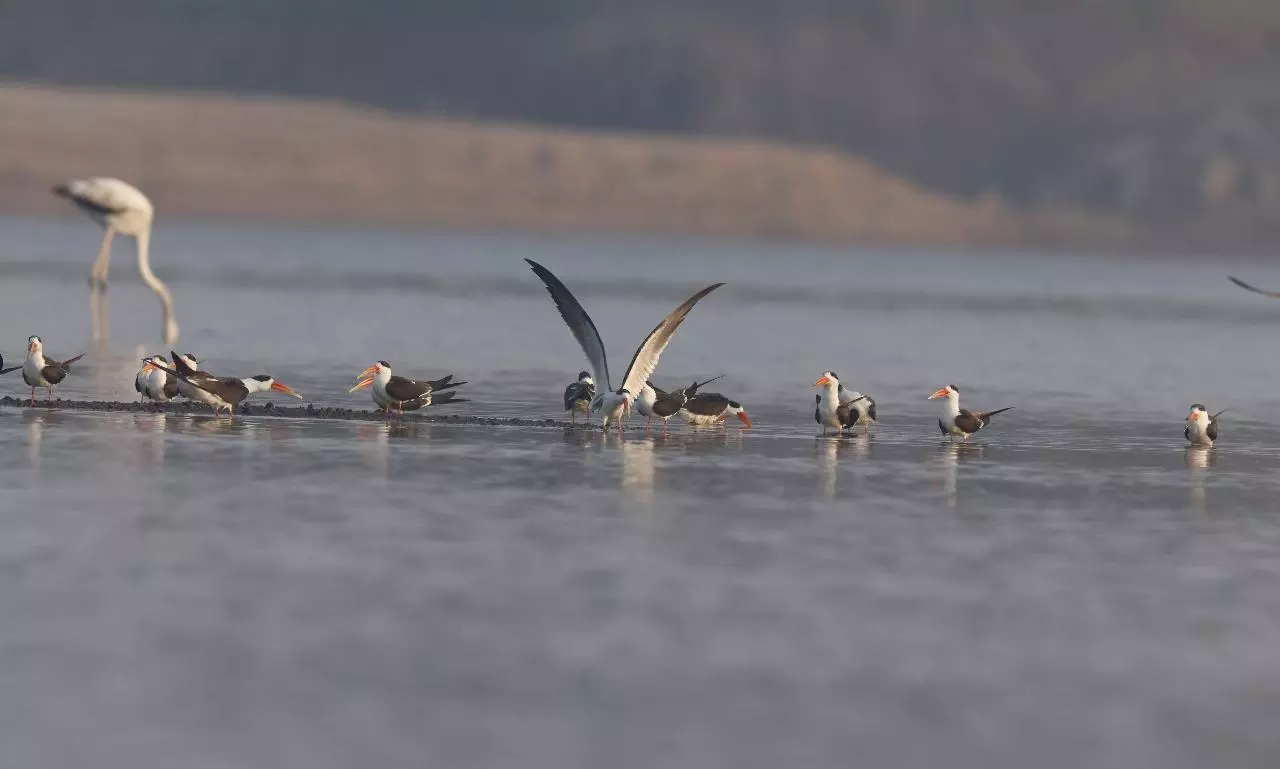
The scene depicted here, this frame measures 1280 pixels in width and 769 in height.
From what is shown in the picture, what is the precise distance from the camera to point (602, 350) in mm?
31531

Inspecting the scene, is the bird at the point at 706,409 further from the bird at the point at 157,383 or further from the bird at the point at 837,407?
the bird at the point at 157,383

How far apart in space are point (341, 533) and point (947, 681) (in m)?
7.86

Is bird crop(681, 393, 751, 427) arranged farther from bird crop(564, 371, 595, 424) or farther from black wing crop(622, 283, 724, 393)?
bird crop(564, 371, 595, 424)

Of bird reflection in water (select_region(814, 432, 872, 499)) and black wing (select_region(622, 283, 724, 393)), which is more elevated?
black wing (select_region(622, 283, 724, 393))

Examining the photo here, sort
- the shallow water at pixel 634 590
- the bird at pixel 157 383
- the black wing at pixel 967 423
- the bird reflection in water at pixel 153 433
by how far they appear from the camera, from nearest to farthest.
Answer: the shallow water at pixel 634 590 < the bird reflection in water at pixel 153 433 < the black wing at pixel 967 423 < the bird at pixel 157 383

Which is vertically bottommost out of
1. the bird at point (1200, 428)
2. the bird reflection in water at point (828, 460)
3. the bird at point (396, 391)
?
the bird reflection in water at point (828, 460)

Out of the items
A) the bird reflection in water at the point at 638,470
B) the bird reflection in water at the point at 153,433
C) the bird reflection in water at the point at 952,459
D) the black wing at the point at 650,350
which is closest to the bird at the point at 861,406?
the bird reflection in water at the point at 952,459

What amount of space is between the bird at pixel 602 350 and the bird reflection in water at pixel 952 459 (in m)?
4.03

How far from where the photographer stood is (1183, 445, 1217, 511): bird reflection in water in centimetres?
2731

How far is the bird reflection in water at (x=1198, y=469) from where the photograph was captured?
2731cm

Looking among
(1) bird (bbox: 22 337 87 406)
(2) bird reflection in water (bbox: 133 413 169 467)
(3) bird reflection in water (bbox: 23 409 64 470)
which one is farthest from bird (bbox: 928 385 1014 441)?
(1) bird (bbox: 22 337 87 406)

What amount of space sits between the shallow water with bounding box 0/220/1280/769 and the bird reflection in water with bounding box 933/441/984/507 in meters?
0.13

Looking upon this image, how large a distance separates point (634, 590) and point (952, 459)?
12.5 metres

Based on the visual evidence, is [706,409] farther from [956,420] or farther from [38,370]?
[38,370]
